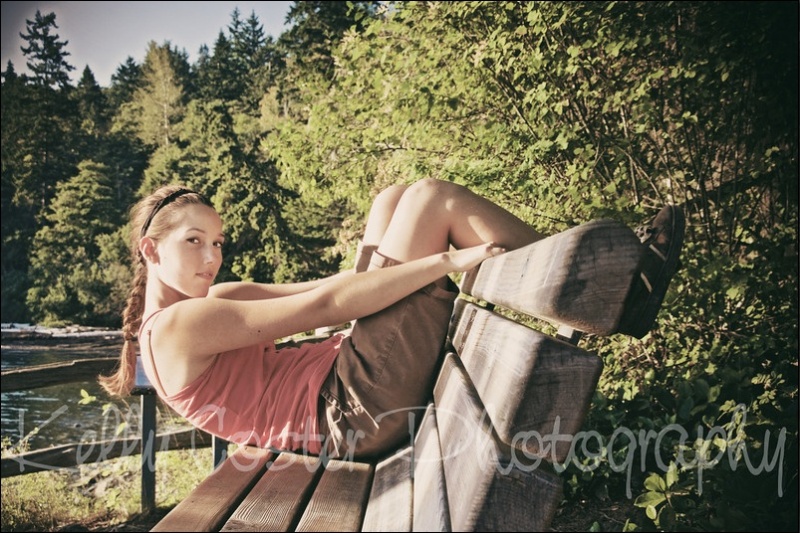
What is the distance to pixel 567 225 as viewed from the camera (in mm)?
3180

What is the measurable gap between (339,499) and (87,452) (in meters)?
4.36

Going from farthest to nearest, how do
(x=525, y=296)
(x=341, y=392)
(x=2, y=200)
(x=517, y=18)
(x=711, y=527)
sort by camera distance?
(x=2, y=200) → (x=517, y=18) → (x=341, y=392) → (x=711, y=527) → (x=525, y=296)

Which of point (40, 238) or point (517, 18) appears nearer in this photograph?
point (517, 18)

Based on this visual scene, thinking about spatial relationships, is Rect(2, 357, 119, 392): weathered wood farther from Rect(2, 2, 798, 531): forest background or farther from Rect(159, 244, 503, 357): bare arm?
Rect(159, 244, 503, 357): bare arm

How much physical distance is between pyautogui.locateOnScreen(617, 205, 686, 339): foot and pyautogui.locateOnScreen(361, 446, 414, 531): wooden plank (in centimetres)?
51

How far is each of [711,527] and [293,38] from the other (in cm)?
2903

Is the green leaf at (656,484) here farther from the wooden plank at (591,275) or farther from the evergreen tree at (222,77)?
the evergreen tree at (222,77)

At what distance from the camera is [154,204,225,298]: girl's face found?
7.38 ft

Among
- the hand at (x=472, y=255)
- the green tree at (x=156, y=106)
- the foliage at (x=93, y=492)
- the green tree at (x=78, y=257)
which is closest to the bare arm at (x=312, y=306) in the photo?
the hand at (x=472, y=255)

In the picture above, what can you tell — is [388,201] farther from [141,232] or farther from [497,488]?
[497,488]

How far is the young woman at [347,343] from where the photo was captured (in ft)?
5.69

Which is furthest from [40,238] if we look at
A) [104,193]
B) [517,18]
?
[517,18]

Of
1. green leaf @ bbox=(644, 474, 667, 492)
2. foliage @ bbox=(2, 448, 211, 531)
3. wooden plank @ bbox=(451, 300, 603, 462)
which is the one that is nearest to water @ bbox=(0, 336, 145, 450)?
foliage @ bbox=(2, 448, 211, 531)

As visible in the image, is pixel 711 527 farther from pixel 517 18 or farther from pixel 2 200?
pixel 2 200
